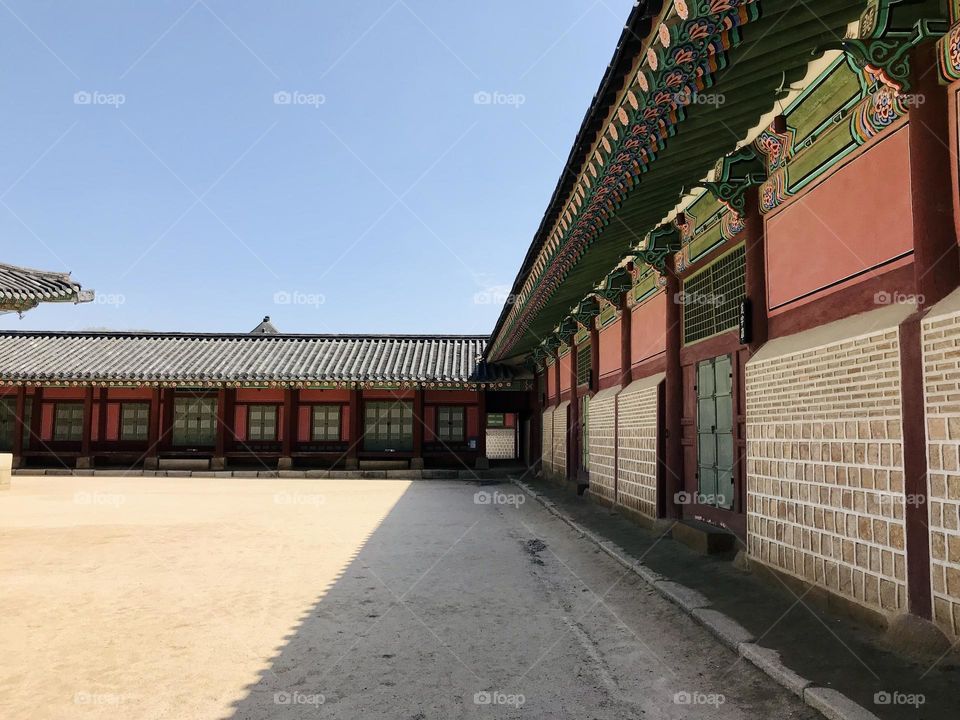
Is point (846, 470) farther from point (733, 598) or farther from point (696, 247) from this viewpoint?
point (696, 247)

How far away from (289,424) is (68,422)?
7559 mm

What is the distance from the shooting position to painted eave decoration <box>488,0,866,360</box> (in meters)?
3.45

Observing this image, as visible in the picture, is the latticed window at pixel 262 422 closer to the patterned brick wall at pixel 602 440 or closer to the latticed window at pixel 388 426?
the latticed window at pixel 388 426

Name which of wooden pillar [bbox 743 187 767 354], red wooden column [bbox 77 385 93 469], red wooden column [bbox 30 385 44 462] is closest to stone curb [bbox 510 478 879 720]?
wooden pillar [bbox 743 187 767 354]

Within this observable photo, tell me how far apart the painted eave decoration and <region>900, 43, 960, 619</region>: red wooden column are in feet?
2.19

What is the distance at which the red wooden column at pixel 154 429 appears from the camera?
855 inches

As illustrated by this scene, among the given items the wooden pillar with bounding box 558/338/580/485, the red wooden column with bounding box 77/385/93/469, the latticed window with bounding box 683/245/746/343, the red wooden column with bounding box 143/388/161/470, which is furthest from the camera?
the red wooden column with bounding box 143/388/161/470

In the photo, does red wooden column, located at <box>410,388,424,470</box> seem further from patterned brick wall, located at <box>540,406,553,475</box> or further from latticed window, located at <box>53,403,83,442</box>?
latticed window, located at <box>53,403,83,442</box>

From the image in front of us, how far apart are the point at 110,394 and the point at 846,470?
23269mm

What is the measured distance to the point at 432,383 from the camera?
21797 millimetres

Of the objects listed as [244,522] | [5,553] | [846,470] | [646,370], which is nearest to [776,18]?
[846,470]

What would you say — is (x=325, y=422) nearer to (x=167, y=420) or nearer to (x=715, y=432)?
(x=167, y=420)

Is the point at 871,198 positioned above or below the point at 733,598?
above

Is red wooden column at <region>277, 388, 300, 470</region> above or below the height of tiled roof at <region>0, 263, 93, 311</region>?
below
